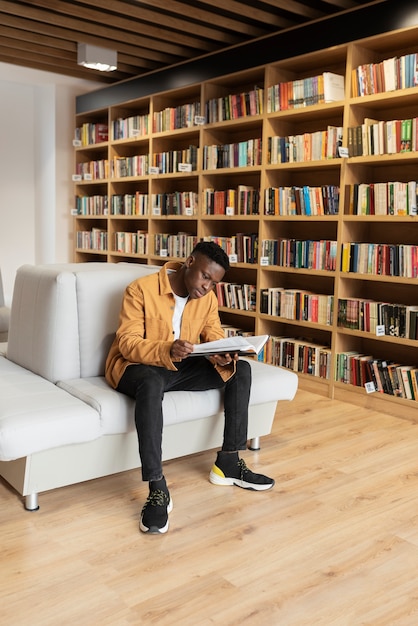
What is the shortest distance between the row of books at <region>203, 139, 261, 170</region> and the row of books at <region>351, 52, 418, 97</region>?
3.08ft

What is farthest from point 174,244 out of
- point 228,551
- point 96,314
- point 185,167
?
point 228,551

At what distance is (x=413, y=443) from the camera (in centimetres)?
346

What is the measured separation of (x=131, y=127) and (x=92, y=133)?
772 millimetres

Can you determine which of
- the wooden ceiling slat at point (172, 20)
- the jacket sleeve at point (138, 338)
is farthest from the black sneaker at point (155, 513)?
the wooden ceiling slat at point (172, 20)

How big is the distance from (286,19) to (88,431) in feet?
11.5

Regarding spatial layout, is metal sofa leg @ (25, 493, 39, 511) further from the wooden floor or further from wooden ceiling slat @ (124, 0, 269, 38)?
wooden ceiling slat @ (124, 0, 269, 38)

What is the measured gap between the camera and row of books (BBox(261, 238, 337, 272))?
426 centimetres

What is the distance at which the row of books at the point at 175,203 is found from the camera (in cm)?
535

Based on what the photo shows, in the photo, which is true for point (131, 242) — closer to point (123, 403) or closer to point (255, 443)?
point (255, 443)

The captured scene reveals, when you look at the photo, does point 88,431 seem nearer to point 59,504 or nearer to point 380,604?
point 59,504

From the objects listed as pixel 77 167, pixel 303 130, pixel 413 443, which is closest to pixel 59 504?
pixel 413 443

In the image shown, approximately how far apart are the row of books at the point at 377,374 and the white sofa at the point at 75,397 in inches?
40.1

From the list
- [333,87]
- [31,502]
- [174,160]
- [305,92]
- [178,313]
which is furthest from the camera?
[174,160]

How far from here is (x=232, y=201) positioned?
16.3ft
